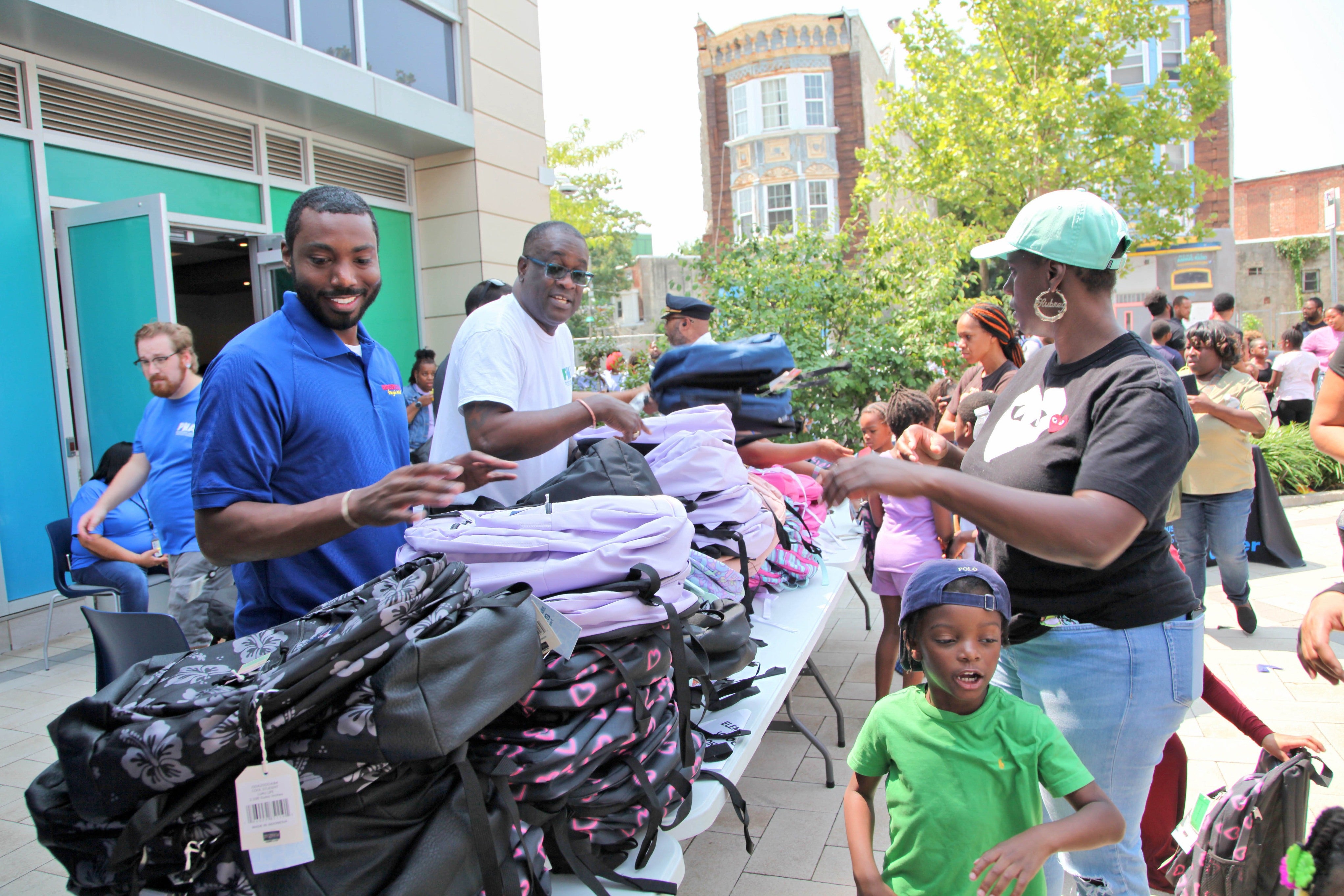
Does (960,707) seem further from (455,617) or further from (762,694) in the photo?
(455,617)

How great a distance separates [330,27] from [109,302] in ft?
10.8

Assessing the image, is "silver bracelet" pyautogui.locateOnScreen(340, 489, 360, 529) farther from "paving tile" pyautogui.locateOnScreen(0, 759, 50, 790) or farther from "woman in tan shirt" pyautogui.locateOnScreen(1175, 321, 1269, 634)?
"woman in tan shirt" pyautogui.locateOnScreen(1175, 321, 1269, 634)

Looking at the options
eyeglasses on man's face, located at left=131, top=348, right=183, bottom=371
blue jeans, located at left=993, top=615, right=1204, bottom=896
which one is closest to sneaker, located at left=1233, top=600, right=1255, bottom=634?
Answer: blue jeans, located at left=993, top=615, right=1204, bottom=896

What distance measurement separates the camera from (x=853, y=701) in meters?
4.48

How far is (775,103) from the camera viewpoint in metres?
29.9

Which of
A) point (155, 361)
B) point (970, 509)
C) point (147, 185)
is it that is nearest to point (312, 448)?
point (970, 509)

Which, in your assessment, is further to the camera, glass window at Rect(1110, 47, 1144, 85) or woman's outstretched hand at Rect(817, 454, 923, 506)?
glass window at Rect(1110, 47, 1144, 85)

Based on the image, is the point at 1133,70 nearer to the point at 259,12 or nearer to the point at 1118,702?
the point at 259,12

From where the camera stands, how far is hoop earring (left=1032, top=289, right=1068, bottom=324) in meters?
1.94

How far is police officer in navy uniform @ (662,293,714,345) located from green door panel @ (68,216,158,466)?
145 inches

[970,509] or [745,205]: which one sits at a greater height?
[745,205]

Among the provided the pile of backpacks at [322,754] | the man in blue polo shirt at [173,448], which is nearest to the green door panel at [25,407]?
the man in blue polo shirt at [173,448]

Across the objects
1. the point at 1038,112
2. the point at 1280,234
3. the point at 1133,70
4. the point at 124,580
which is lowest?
the point at 124,580

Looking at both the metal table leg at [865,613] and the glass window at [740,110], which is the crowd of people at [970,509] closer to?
the metal table leg at [865,613]
